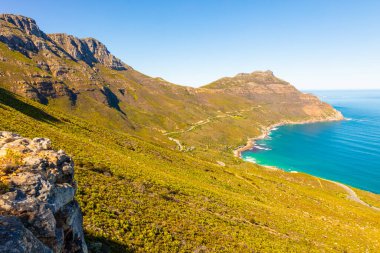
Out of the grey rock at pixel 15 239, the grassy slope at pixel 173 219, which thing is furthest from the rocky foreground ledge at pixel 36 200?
the grassy slope at pixel 173 219

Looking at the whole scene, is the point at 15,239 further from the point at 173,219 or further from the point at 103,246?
the point at 173,219

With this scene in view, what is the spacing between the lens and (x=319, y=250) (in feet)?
127

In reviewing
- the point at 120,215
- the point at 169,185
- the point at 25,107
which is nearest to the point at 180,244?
the point at 120,215

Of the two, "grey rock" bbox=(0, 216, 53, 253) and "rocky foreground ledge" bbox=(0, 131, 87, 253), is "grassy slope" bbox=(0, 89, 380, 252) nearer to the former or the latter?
"rocky foreground ledge" bbox=(0, 131, 87, 253)

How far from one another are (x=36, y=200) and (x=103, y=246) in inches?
432

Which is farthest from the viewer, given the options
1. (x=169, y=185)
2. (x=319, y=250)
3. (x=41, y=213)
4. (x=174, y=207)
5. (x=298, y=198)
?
(x=298, y=198)

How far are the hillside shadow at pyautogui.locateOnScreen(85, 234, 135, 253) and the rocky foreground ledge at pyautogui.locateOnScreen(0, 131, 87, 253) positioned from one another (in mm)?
4494

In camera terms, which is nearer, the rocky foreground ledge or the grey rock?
the grey rock

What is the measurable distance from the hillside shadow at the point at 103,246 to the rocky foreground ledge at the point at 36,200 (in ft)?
14.7

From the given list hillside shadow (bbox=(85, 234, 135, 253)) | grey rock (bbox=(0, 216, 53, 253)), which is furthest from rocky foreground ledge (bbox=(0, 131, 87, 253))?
hillside shadow (bbox=(85, 234, 135, 253))

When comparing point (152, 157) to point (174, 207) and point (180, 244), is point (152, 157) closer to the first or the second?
point (174, 207)

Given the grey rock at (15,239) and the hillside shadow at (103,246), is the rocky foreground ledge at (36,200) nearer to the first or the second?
the grey rock at (15,239)

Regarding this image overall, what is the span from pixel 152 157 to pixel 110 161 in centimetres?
2674

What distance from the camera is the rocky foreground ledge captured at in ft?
33.0
